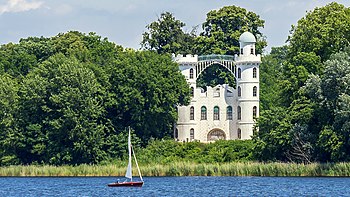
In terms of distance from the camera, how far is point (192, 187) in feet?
235

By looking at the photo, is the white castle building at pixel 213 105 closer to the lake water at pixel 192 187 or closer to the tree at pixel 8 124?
the tree at pixel 8 124

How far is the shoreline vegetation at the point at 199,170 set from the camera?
77.8 m

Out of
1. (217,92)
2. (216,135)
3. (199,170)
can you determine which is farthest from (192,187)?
(217,92)

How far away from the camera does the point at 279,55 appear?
136375 mm

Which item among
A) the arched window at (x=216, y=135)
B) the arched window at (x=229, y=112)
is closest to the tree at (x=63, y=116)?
the arched window at (x=216, y=135)

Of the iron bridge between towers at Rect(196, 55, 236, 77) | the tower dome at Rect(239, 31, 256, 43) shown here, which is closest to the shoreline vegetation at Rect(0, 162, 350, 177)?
the iron bridge between towers at Rect(196, 55, 236, 77)

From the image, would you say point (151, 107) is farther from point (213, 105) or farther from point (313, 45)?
point (313, 45)

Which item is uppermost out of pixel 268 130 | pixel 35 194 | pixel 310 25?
pixel 310 25

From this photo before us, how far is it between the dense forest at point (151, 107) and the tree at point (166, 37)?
10.6 meters

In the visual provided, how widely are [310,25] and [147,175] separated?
18.7 metres

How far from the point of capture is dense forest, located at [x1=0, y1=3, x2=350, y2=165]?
267 ft

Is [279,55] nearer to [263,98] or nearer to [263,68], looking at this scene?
[263,68]

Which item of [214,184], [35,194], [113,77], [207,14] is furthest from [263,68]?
[35,194]

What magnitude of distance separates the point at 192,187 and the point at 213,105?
124ft
